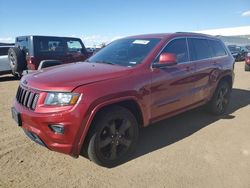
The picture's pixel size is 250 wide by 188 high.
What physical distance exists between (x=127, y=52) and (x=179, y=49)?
99 centimetres

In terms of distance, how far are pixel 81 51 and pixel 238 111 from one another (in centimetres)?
769

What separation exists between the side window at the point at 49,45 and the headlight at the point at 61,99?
790 cm

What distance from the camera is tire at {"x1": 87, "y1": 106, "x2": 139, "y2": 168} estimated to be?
347 centimetres

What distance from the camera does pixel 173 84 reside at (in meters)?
4.46

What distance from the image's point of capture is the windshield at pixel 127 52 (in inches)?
167

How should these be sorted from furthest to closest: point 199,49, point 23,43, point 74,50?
point 74,50
point 23,43
point 199,49

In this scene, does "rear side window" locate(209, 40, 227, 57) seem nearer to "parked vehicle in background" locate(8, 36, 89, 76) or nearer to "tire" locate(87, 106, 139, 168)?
"tire" locate(87, 106, 139, 168)

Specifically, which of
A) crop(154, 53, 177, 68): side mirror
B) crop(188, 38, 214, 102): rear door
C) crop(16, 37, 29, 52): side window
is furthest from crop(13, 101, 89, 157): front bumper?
crop(16, 37, 29, 52): side window

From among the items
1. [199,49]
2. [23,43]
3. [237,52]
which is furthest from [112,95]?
[237,52]

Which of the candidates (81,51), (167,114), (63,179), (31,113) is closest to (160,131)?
(167,114)

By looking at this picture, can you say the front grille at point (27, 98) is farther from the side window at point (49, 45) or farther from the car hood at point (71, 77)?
the side window at point (49, 45)

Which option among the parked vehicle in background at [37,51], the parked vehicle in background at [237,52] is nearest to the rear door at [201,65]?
the parked vehicle in background at [37,51]

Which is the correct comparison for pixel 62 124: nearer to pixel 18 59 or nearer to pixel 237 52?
pixel 18 59

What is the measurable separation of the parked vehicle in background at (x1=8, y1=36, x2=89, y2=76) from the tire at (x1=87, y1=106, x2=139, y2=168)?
7483 mm
